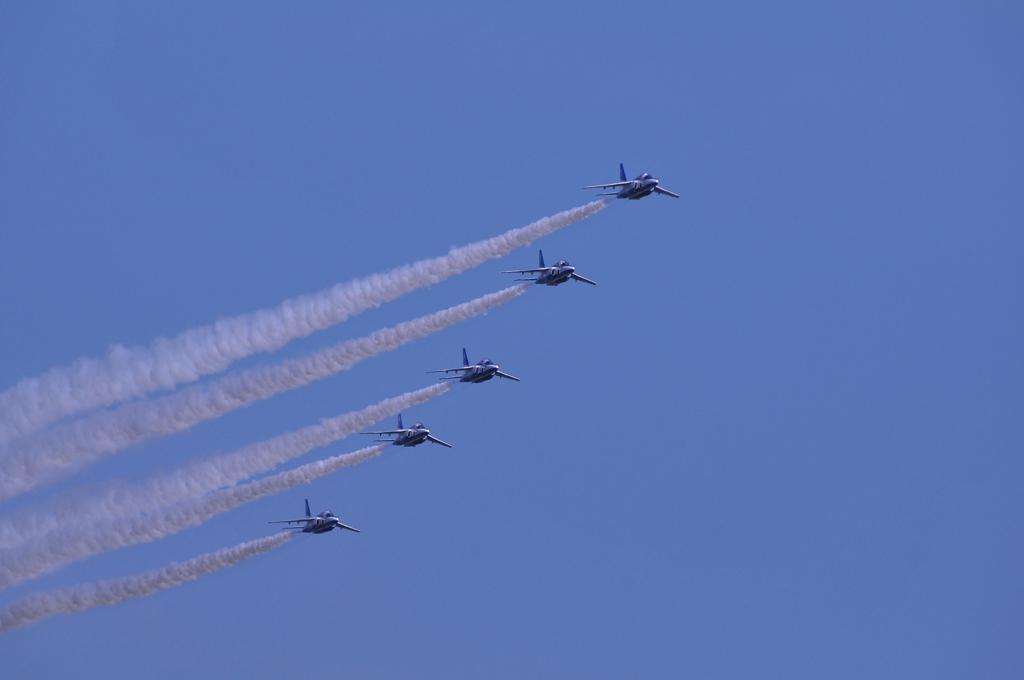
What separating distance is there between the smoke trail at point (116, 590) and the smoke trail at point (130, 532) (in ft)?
4.13

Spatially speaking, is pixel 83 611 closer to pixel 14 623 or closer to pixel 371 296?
pixel 14 623

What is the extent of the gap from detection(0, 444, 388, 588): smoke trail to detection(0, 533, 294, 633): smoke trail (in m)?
1.26

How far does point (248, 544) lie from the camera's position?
8819 cm

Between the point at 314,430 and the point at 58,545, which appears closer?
the point at 58,545

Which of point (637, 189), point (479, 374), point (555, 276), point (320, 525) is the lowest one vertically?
point (320, 525)

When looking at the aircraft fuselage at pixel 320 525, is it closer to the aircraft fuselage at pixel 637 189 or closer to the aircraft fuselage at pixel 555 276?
the aircraft fuselage at pixel 555 276

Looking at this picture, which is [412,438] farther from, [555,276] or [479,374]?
[555,276]

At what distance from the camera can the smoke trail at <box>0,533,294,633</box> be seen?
82250mm

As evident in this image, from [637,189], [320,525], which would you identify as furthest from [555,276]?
[320,525]

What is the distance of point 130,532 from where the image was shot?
84000 millimetres

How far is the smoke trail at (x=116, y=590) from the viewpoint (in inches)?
3238

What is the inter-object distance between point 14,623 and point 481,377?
21324mm

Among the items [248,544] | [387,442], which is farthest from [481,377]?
[248,544]

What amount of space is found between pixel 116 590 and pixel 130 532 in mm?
2268
